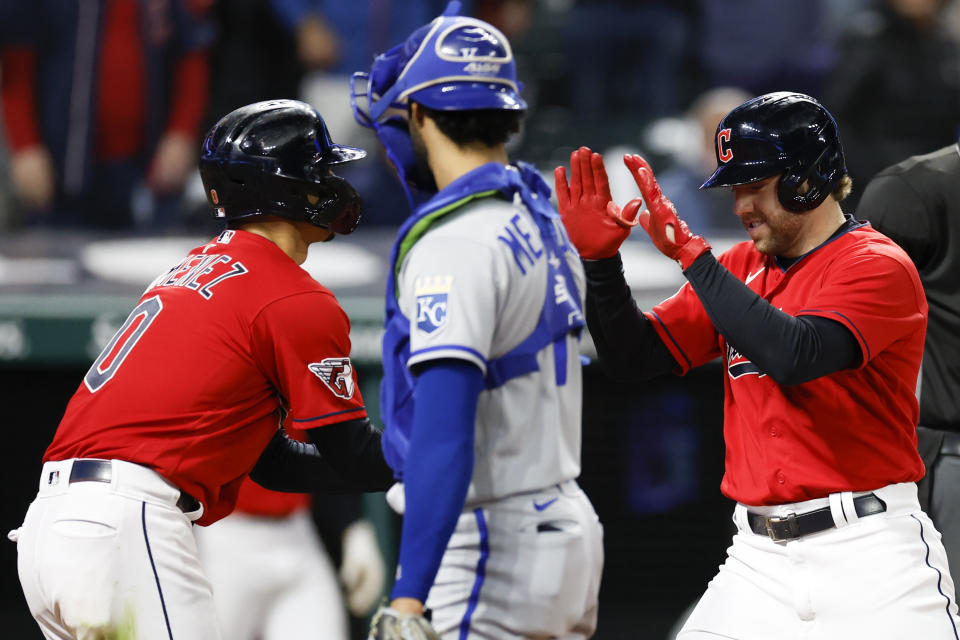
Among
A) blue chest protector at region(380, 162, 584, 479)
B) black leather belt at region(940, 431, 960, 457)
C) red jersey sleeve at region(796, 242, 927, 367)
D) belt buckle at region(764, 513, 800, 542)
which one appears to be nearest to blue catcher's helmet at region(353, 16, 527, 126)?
blue chest protector at region(380, 162, 584, 479)

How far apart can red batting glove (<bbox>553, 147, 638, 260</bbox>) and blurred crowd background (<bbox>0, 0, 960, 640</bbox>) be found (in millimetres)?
2662

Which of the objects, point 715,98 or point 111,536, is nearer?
point 111,536

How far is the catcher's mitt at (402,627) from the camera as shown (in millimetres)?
2119

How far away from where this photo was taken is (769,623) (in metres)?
2.80

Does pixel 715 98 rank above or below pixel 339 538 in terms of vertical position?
above

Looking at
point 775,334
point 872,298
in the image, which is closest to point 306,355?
point 775,334

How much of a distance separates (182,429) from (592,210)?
1051 millimetres

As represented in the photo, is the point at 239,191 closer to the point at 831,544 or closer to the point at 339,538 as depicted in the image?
the point at 831,544

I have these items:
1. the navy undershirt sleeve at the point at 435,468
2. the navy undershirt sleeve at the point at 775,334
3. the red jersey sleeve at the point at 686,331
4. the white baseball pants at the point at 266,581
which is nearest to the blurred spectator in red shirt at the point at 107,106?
the white baseball pants at the point at 266,581

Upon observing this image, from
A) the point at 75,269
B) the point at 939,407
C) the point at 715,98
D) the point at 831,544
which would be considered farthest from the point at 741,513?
the point at 715,98

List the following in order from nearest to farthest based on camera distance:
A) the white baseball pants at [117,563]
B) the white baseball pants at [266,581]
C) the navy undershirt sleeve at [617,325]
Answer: the white baseball pants at [117,563] < the navy undershirt sleeve at [617,325] < the white baseball pants at [266,581]

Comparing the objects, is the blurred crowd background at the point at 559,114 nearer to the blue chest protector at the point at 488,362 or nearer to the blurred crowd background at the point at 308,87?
the blurred crowd background at the point at 308,87

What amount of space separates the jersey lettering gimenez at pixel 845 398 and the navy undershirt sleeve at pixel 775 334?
4 cm

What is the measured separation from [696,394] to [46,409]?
3157 millimetres
